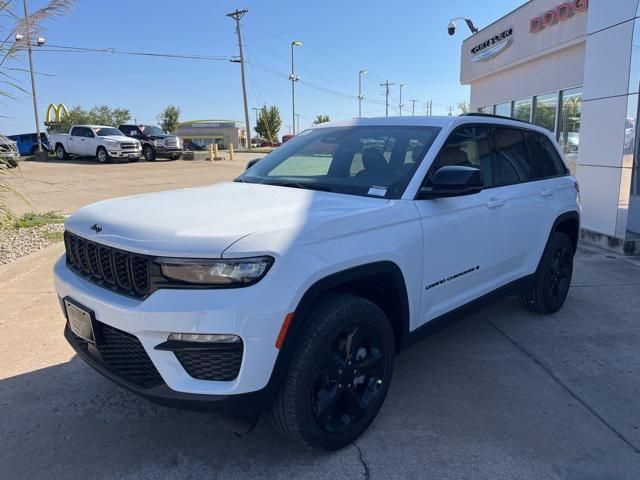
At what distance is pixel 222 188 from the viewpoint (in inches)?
137

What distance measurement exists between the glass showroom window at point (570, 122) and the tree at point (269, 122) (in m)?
59.4

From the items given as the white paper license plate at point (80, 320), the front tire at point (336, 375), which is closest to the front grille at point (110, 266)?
the white paper license plate at point (80, 320)

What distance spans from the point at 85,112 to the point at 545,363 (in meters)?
67.2

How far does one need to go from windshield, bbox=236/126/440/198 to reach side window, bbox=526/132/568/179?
1447mm

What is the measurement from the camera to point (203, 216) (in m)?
2.51

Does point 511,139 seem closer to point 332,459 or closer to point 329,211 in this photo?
point 329,211

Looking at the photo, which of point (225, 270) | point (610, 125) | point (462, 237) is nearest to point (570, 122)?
point (610, 125)

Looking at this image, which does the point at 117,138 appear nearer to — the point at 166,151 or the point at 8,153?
the point at 166,151

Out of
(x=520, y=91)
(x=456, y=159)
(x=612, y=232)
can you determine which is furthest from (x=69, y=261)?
(x=520, y=91)

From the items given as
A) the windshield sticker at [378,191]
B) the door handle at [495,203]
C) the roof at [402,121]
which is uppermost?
the roof at [402,121]

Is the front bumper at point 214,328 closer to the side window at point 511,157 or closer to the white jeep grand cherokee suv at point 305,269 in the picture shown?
the white jeep grand cherokee suv at point 305,269

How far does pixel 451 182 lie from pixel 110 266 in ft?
6.19

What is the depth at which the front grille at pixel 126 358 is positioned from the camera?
2.30 meters

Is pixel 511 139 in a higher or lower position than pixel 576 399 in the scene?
higher
